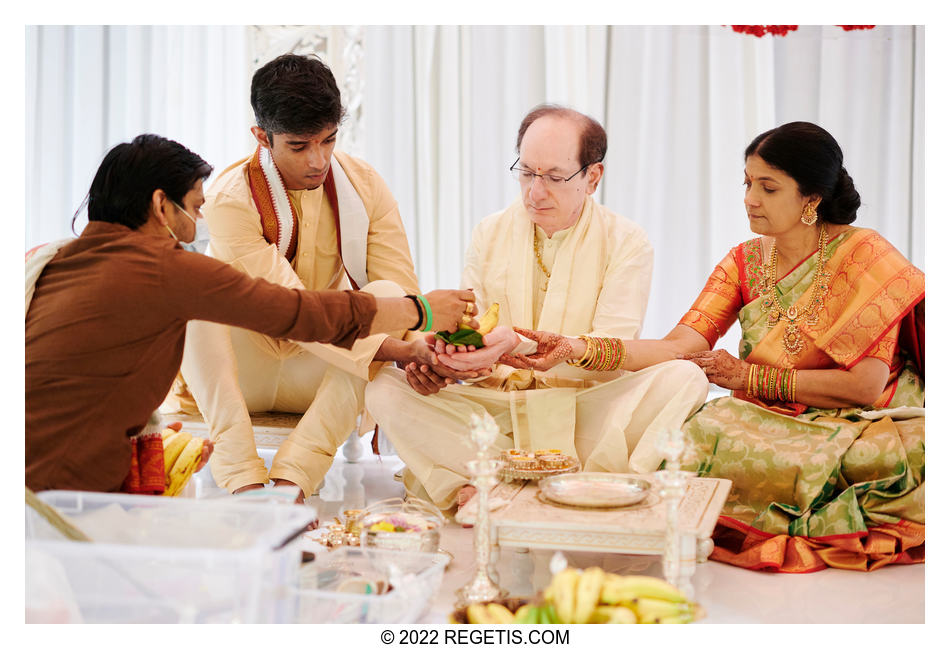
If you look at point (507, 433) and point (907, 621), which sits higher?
point (507, 433)

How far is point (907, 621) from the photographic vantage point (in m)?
2.34

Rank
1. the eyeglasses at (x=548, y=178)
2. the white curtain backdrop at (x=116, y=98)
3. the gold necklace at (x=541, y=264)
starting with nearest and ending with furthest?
1. the eyeglasses at (x=548, y=178)
2. the gold necklace at (x=541, y=264)
3. the white curtain backdrop at (x=116, y=98)

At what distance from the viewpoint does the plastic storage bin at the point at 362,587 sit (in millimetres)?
2113

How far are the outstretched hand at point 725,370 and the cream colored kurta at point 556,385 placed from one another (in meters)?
→ 0.06

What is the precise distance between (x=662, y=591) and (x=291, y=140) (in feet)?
6.12

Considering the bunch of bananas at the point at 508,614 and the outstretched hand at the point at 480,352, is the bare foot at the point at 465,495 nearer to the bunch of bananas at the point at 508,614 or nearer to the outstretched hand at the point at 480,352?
the outstretched hand at the point at 480,352

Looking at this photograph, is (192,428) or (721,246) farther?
(721,246)

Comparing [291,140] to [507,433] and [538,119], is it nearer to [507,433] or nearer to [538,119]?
[538,119]

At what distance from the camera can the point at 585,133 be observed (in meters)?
3.37

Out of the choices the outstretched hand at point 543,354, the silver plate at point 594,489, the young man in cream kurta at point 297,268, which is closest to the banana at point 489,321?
the outstretched hand at point 543,354

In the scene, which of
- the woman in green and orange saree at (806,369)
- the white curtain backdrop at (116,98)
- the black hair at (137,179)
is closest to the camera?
the black hair at (137,179)

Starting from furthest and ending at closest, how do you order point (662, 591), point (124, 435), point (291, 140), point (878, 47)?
point (878, 47)
point (291, 140)
point (124, 435)
point (662, 591)

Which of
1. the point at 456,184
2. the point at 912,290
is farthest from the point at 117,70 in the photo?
the point at 912,290

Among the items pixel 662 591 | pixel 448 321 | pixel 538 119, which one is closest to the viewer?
pixel 662 591
